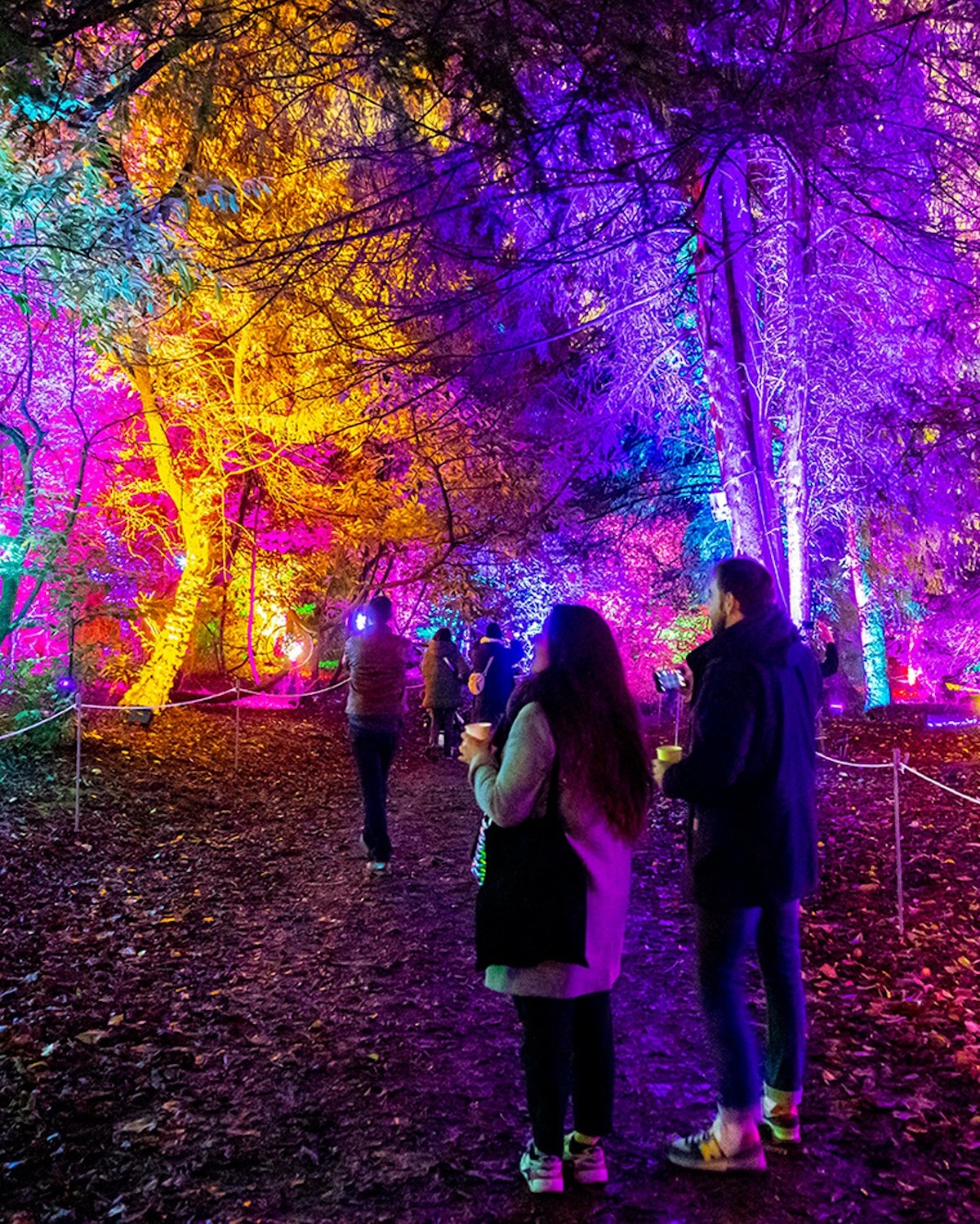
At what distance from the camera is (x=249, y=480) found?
18000mm

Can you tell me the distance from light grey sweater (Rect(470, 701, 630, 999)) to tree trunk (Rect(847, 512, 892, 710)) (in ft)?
55.3

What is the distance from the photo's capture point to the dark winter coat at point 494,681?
10.6 m

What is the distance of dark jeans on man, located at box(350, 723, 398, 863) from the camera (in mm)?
7434

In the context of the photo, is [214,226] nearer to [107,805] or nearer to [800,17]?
[107,805]

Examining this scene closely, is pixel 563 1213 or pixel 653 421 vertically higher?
pixel 653 421

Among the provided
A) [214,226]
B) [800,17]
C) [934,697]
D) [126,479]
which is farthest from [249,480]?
[934,697]

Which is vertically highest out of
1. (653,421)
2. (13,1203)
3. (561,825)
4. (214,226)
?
(214,226)

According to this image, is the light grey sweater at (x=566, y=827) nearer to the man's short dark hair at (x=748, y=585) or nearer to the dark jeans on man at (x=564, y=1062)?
the dark jeans on man at (x=564, y=1062)

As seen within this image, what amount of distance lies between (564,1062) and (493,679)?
24.9 feet

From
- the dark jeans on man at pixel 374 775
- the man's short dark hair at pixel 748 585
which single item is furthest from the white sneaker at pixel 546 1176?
the dark jeans on man at pixel 374 775

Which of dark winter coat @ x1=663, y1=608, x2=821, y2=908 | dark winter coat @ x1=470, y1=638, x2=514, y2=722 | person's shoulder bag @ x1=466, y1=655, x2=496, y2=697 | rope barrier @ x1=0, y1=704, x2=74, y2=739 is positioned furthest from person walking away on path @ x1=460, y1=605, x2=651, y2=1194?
dark winter coat @ x1=470, y1=638, x2=514, y2=722

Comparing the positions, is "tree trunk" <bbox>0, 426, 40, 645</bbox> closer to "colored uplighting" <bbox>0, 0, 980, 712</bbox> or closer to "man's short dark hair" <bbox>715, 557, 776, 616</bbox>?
"colored uplighting" <bbox>0, 0, 980, 712</bbox>

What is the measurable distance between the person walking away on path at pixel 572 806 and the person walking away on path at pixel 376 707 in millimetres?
4319

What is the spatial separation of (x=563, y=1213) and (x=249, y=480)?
1629 centimetres
